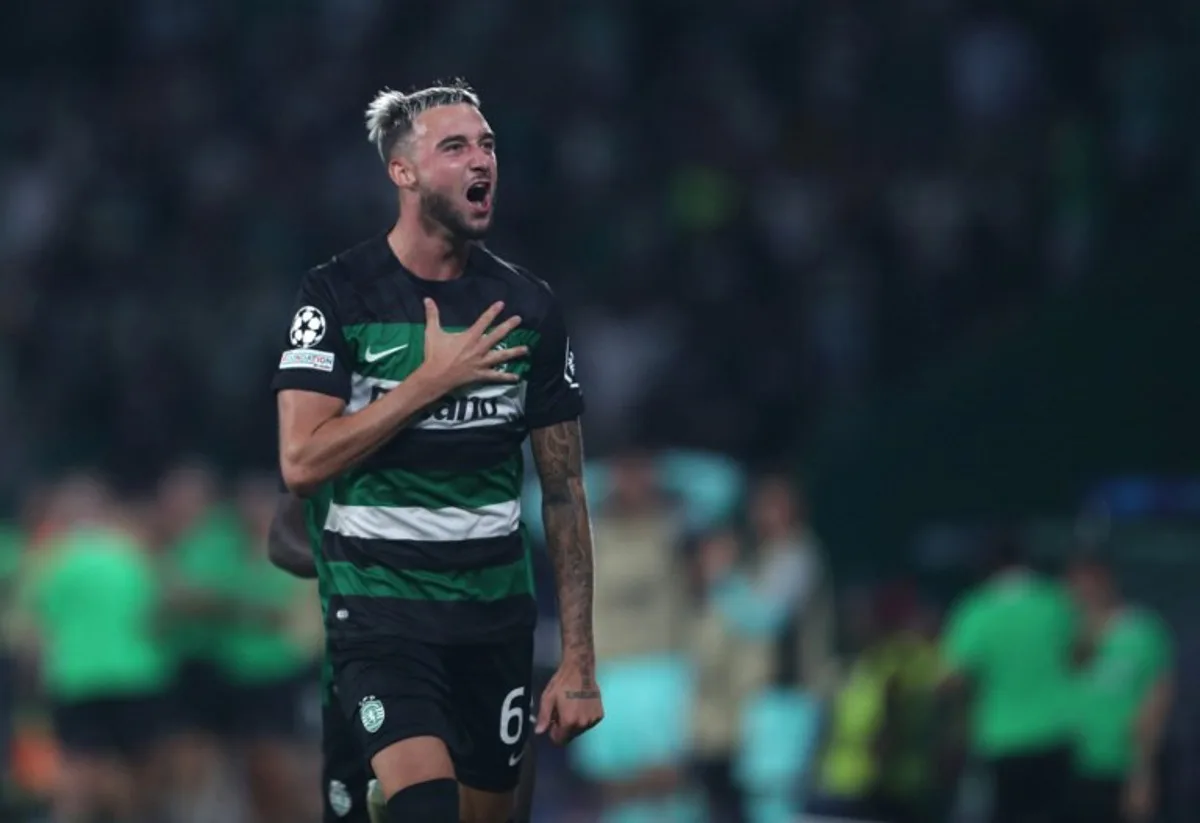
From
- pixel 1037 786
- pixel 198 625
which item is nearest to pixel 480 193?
pixel 1037 786

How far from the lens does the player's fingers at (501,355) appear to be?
7016 mm

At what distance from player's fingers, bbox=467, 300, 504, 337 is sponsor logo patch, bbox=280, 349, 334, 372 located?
389 millimetres

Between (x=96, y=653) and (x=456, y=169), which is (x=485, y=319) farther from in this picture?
(x=96, y=653)

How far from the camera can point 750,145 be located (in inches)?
815

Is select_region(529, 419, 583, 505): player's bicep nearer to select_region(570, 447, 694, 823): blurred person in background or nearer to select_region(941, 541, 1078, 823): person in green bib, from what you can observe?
select_region(941, 541, 1078, 823): person in green bib

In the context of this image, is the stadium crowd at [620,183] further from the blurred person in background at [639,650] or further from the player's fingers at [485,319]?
the player's fingers at [485,319]

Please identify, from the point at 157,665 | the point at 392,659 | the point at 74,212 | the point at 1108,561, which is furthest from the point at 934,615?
the point at 74,212

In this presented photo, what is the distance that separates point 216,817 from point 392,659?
33.5 ft

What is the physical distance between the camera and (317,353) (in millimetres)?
7043

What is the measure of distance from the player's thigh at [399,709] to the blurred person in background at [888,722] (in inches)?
244

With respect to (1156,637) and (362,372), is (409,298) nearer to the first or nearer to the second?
(362,372)

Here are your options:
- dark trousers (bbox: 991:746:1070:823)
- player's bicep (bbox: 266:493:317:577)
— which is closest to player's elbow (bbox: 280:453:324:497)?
player's bicep (bbox: 266:493:317:577)

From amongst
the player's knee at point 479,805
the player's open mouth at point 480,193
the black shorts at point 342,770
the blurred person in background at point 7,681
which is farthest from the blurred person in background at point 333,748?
the blurred person in background at point 7,681

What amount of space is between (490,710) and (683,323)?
40.1 feet
